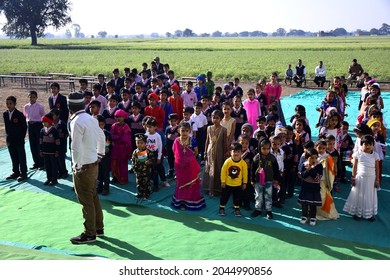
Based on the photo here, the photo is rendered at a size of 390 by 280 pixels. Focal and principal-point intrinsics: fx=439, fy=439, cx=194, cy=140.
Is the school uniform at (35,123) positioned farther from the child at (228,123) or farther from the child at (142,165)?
the child at (228,123)

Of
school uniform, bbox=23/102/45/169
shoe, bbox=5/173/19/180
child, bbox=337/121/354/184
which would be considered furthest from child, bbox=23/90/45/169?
child, bbox=337/121/354/184

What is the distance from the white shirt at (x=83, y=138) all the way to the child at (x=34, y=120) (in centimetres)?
347

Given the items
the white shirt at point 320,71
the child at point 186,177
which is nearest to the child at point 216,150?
the child at point 186,177

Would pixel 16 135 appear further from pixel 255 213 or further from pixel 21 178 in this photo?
pixel 255 213

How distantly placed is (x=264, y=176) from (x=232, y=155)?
54 centimetres

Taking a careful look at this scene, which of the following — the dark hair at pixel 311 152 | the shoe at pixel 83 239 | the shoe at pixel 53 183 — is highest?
the dark hair at pixel 311 152

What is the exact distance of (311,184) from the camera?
234 inches

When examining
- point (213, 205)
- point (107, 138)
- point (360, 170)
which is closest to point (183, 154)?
point (213, 205)

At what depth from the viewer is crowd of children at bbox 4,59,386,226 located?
6.12 m

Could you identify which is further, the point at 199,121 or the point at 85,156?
the point at 199,121

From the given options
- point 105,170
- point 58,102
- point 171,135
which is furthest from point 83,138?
point 58,102

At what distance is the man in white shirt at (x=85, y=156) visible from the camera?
5234mm

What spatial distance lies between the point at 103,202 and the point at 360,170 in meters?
3.90

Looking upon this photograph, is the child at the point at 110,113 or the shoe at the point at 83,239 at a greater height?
the child at the point at 110,113
